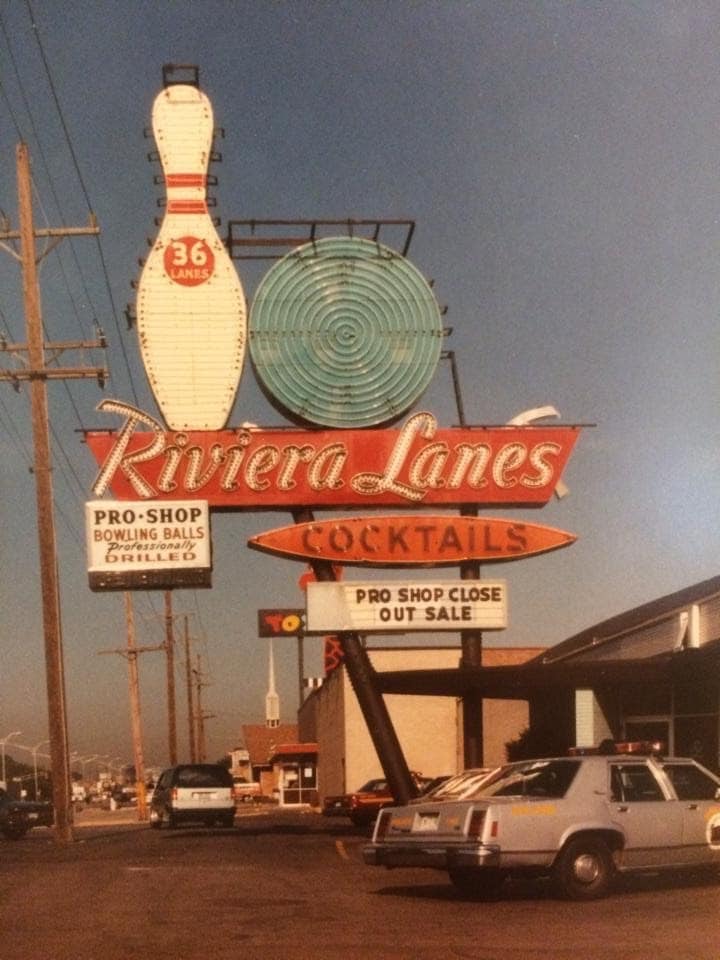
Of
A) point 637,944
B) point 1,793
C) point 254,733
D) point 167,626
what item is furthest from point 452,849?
point 254,733

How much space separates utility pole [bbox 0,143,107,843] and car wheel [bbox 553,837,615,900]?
19.6 metres

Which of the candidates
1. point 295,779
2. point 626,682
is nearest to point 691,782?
point 626,682

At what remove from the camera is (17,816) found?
39.5m

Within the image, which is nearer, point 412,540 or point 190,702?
point 412,540

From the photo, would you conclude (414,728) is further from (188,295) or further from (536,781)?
(536,781)

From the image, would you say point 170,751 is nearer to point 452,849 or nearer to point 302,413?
point 302,413

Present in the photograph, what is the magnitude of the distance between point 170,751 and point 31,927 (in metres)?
57.5

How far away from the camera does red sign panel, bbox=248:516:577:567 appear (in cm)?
2959

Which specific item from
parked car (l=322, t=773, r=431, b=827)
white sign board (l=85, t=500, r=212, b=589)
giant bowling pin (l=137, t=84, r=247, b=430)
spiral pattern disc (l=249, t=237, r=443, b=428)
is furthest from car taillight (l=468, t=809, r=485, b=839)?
parked car (l=322, t=773, r=431, b=827)

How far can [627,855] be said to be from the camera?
15.1m

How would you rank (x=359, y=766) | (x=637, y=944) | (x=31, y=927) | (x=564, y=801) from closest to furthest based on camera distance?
(x=637, y=944), (x=31, y=927), (x=564, y=801), (x=359, y=766)

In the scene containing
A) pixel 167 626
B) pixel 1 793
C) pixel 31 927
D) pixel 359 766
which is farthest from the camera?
pixel 167 626

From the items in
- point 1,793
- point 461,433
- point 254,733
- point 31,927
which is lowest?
point 254,733

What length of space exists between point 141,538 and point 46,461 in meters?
4.74
